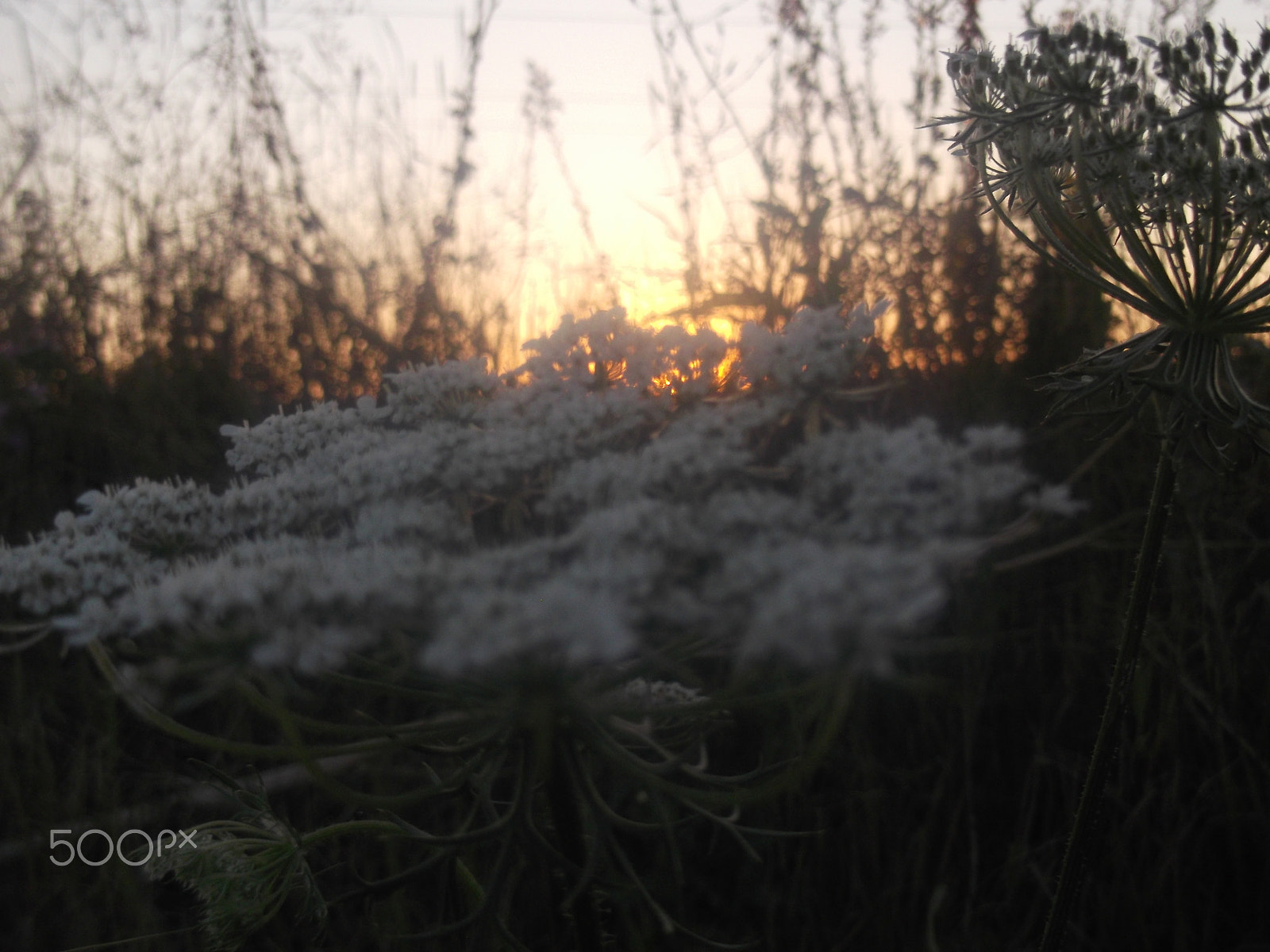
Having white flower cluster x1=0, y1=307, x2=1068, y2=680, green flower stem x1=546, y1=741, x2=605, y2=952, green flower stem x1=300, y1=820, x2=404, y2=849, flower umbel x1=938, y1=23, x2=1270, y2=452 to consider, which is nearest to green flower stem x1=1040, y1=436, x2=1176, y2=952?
flower umbel x1=938, y1=23, x2=1270, y2=452

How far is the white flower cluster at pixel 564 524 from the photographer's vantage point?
2.81 ft

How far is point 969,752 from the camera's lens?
219cm

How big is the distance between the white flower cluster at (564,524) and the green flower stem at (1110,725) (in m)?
0.33

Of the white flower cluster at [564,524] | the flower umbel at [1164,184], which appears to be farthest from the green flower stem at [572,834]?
the flower umbel at [1164,184]

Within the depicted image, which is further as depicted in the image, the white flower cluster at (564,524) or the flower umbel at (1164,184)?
→ the flower umbel at (1164,184)

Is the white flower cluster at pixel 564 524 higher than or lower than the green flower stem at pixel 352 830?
Result: higher

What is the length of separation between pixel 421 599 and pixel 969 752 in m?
1.68

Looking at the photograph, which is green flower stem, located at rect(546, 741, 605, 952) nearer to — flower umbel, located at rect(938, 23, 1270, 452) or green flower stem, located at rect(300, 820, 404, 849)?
green flower stem, located at rect(300, 820, 404, 849)

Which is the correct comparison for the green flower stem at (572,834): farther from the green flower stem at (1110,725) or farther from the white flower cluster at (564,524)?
the green flower stem at (1110,725)

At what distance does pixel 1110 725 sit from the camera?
4.24 feet

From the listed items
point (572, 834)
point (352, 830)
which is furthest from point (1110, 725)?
point (352, 830)

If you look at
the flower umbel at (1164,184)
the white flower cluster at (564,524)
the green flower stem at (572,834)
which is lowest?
the green flower stem at (572,834)

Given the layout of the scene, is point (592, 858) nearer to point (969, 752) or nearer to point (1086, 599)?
point (969, 752)

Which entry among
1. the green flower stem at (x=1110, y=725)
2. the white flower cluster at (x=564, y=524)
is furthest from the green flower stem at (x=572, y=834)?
the green flower stem at (x=1110, y=725)
